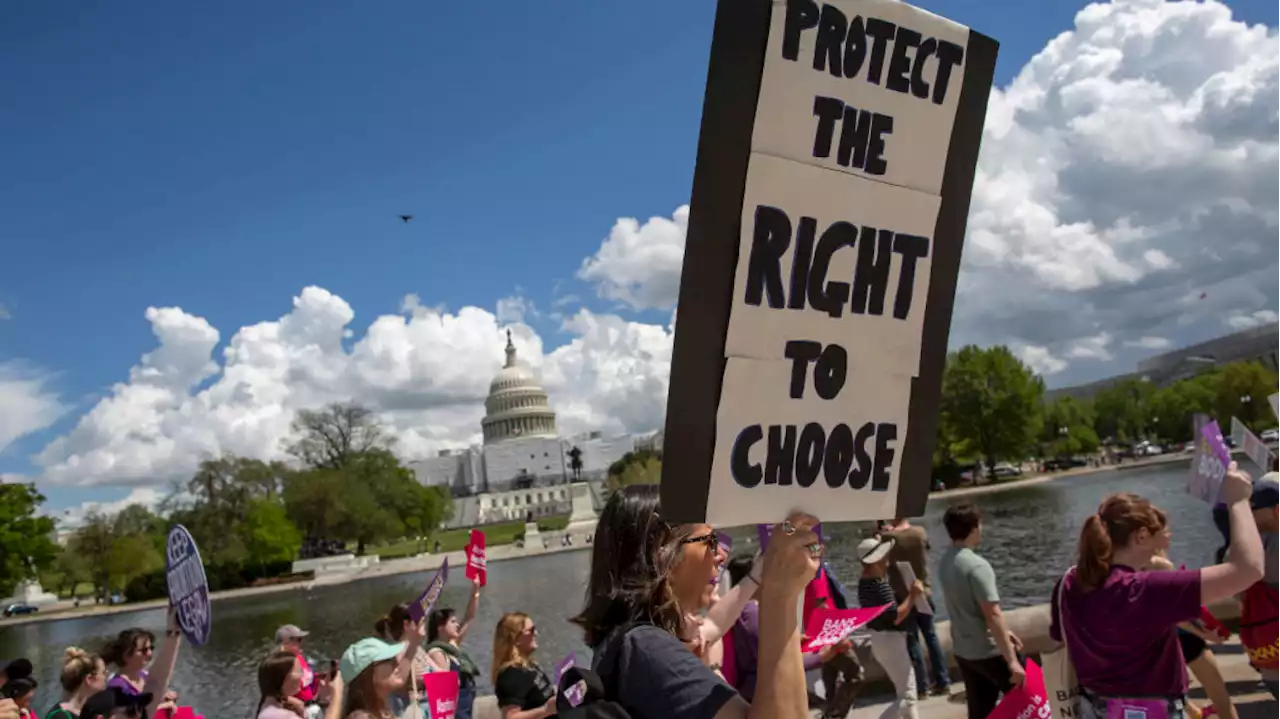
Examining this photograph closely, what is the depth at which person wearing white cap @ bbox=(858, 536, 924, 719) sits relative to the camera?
241 inches

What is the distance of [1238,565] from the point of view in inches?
113

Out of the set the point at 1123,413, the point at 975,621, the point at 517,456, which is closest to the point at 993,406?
the point at 1123,413

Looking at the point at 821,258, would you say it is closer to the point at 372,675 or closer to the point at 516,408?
the point at 372,675

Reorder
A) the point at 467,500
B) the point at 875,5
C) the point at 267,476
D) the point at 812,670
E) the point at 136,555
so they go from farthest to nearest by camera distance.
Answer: the point at 467,500 < the point at 267,476 < the point at 136,555 < the point at 812,670 < the point at 875,5

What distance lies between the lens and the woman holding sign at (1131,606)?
3.02m

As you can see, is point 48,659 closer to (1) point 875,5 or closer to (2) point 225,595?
(2) point 225,595

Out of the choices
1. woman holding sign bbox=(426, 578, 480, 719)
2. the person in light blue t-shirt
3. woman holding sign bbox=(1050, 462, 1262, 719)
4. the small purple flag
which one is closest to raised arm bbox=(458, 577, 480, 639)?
woman holding sign bbox=(426, 578, 480, 719)

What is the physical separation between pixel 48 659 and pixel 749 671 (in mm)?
36104

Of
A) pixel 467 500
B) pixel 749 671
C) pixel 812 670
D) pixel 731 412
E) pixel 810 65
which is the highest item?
pixel 810 65

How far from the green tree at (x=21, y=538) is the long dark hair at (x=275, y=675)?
67129 mm

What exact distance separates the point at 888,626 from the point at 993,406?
6946 cm

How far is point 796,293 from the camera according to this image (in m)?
2.06

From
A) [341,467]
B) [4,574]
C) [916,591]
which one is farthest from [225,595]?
[916,591]

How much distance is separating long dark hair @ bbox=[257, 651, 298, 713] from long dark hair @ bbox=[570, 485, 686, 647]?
3.53m
